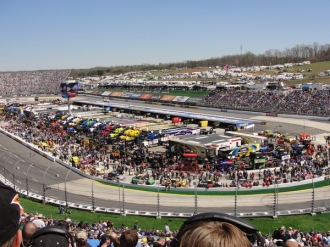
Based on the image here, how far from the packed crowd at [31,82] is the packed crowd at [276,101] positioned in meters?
52.0

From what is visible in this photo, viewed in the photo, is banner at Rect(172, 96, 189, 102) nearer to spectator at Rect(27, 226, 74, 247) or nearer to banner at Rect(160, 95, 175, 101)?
banner at Rect(160, 95, 175, 101)

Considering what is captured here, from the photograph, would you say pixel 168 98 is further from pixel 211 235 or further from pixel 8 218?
pixel 211 235

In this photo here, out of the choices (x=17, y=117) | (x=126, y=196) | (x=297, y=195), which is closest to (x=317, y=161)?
(x=297, y=195)

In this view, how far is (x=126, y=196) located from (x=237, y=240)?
62.4 feet

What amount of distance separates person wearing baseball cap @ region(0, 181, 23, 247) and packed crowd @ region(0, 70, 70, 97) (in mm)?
97344

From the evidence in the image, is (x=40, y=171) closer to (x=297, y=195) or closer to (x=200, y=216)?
(x=297, y=195)

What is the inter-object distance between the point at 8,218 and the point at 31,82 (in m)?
111

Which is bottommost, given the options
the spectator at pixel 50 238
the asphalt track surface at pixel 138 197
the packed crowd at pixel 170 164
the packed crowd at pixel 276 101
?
the asphalt track surface at pixel 138 197

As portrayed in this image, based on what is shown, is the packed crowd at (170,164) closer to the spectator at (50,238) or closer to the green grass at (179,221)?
the green grass at (179,221)

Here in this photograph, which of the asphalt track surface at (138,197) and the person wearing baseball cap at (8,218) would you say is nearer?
the person wearing baseball cap at (8,218)

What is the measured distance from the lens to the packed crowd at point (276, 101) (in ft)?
150

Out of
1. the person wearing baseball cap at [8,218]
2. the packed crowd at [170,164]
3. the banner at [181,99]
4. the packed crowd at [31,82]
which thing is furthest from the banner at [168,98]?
the person wearing baseball cap at [8,218]

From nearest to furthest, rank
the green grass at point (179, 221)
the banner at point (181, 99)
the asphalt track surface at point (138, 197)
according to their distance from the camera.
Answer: the green grass at point (179, 221)
the asphalt track surface at point (138, 197)
the banner at point (181, 99)

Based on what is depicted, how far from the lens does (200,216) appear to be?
145 cm
